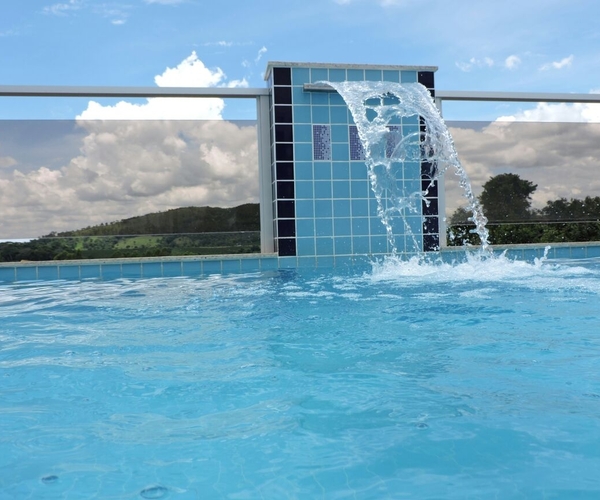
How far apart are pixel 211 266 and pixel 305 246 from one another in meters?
1.35

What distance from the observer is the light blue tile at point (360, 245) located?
7.88m

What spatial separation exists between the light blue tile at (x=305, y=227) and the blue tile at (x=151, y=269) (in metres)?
1.95

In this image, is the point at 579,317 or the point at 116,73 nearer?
the point at 579,317

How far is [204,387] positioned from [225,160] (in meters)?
6.26

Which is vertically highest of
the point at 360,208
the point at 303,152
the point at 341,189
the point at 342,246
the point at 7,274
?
the point at 303,152

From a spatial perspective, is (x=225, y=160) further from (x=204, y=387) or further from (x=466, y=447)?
(x=466, y=447)

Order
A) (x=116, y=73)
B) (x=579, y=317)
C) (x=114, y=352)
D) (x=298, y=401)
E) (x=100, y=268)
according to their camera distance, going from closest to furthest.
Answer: (x=298, y=401) < (x=114, y=352) < (x=579, y=317) < (x=100, y=268) < (x=116, y=73)

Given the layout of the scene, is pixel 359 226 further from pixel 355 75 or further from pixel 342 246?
pixel 355 75

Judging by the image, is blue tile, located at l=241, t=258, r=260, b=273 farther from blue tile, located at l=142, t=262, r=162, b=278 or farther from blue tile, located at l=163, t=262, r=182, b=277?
blue tile, located at l=142, t=262, r=162, b=278

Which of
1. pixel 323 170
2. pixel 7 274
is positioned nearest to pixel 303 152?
pixel 323 170

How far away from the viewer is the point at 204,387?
83.3 inches

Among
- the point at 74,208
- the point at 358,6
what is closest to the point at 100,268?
the point at 74,208

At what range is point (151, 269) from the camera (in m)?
7.17

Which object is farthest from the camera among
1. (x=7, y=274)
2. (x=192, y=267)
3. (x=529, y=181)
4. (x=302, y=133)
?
(x=529, y=181)
